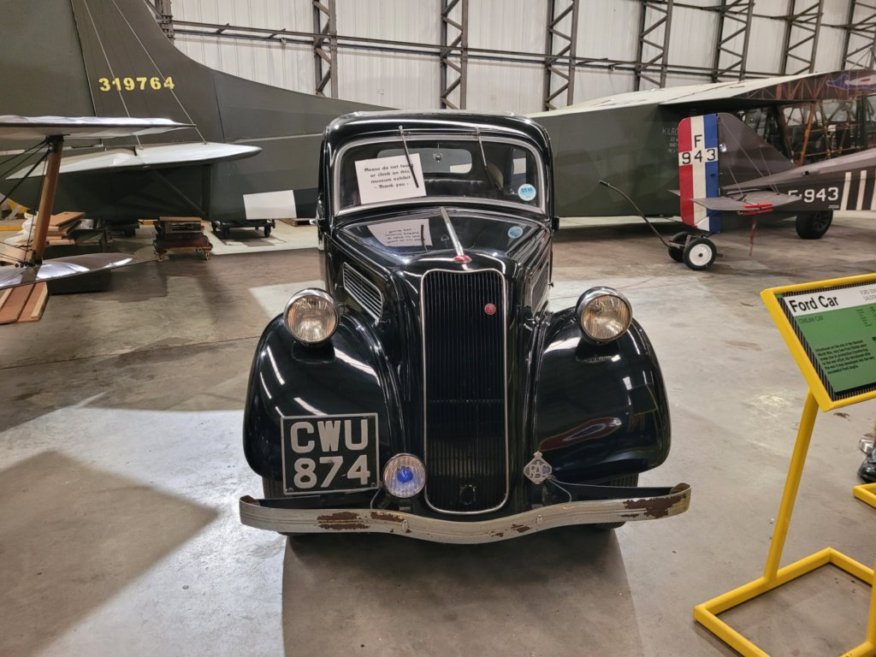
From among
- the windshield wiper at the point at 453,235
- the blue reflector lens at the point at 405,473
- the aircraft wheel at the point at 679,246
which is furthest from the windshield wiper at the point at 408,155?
the aircraft wheel at the point at 679,246

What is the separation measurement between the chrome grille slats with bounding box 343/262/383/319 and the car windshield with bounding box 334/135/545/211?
484mm

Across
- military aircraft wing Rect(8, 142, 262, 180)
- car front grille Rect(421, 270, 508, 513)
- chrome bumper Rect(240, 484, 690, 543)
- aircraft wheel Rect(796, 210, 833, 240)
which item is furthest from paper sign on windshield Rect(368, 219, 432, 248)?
aircraft wheel Rect(796, 210, 833, 240)

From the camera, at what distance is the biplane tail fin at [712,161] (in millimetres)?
7180

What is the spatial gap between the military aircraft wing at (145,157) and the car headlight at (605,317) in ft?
17.6

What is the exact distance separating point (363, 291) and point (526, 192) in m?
1.22

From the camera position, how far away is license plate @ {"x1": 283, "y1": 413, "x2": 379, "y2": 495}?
206cm

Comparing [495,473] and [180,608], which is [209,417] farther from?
[495,473]

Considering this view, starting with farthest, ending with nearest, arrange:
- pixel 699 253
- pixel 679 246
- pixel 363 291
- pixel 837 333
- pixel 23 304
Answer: pixel 679 246
pixel 699 253
pixel 23 304
pixel 363 291
pixel 837 333

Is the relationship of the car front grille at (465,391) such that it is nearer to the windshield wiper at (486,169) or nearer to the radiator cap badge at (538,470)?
the radiator cap badge at (538,470)

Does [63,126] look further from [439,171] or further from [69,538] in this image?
[69,538]

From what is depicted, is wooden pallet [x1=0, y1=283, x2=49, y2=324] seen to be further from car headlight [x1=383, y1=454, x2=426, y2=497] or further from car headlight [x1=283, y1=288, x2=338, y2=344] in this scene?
car headlight [x1=383, y1=454, x2=426, y2=497]

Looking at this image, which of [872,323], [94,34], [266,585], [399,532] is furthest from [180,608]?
[94,34]

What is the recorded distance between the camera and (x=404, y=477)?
81.1 inches

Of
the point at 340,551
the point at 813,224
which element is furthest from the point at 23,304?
the point at 813,224
